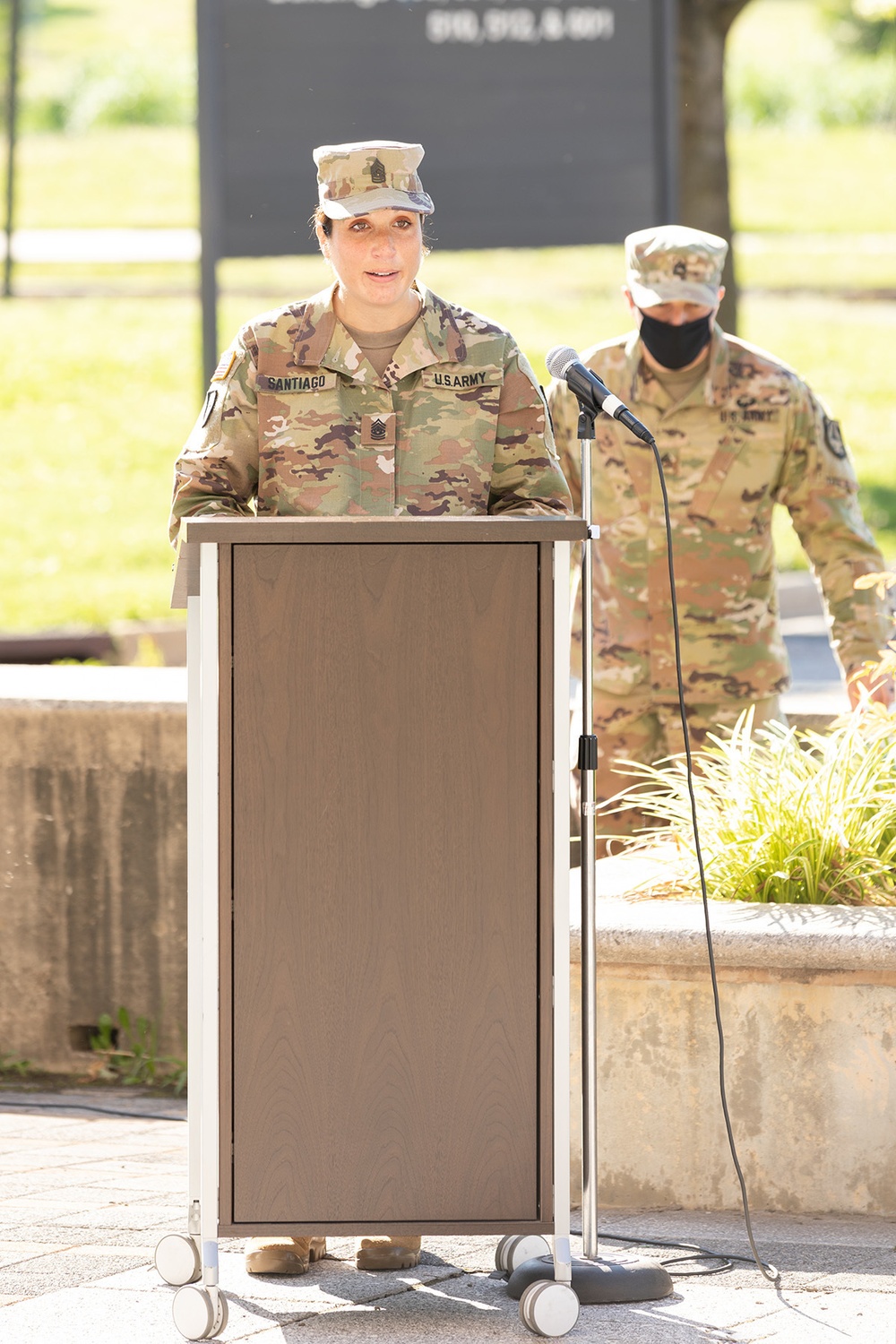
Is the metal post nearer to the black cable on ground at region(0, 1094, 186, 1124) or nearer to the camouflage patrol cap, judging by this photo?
the black cable on ground at region(0, 1094, 186, 1124)

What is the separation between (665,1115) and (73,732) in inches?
93.1

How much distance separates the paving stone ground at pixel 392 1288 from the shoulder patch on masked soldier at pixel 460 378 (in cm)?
176

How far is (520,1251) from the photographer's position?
13.3ft

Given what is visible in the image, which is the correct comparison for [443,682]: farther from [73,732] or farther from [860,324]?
[860,324]

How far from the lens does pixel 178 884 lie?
6215mm

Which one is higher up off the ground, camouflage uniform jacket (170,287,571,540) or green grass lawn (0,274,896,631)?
green grass lawn (0,274,896,631)

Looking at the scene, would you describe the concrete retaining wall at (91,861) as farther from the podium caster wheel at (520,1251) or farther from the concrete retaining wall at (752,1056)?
the podium caster wheel at (520,1251)

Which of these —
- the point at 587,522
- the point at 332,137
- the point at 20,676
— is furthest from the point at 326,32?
the point at 587,522

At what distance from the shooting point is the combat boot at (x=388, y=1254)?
13.6 ft

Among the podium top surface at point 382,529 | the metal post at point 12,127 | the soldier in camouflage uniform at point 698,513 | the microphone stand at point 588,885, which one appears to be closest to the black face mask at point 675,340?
the soldier in camouflage uniform at point 698,513

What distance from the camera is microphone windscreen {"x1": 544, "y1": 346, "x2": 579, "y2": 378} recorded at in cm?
395

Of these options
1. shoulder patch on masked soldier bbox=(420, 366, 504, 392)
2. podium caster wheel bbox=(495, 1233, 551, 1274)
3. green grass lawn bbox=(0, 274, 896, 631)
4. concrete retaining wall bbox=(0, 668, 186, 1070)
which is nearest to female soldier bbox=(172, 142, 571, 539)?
shoulder patch on masked soldier bbox=(420, 366, 504, 392)

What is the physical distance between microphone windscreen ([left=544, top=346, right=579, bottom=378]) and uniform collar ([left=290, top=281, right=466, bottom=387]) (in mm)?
219

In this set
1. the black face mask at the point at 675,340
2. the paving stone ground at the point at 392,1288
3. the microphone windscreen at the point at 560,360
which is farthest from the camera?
the black face mask at the point at 675,340
